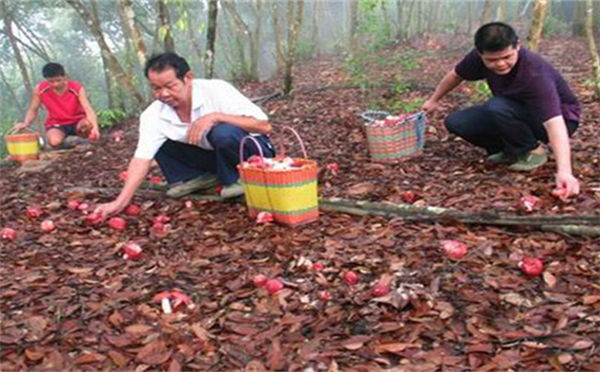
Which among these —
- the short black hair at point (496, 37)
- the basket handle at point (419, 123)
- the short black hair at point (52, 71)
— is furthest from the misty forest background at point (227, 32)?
the short black hair at point (496, 37)

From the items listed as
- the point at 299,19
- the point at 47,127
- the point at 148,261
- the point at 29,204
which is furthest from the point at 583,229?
the point at 47,127

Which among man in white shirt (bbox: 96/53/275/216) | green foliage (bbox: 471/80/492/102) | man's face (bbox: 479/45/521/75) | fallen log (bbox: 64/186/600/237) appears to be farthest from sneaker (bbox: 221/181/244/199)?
green foliage (bbox: 471/80/492/102)

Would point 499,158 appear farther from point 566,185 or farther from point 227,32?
point 227,32

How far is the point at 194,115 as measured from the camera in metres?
3.87

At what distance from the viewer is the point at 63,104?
671cm

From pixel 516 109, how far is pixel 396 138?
1008 millimetres

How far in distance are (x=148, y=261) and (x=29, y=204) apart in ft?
6.44

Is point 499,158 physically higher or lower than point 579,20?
lower

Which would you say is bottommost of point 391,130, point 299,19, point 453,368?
point 453,368

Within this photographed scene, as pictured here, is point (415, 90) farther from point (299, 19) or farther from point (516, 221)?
point (516, 221)

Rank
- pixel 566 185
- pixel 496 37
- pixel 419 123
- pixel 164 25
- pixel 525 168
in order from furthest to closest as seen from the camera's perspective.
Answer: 1. pixel 164 25
2. pixel 419 123
3. pixel 525 168
4. pixel 496 37
5. pixel 566 185

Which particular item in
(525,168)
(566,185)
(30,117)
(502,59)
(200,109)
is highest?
(502,59)

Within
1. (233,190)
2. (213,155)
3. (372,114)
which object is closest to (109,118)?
(372,114)

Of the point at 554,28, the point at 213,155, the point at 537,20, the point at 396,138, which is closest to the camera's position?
the point at 213,155
